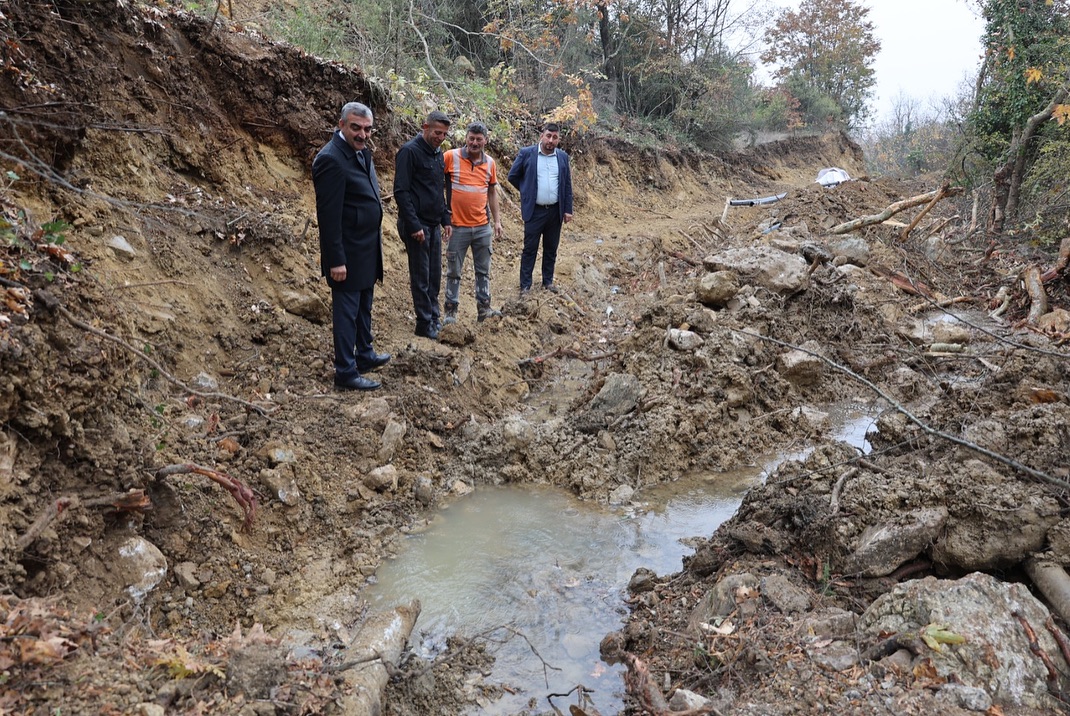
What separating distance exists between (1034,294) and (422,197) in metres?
6.83

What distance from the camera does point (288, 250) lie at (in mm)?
5465

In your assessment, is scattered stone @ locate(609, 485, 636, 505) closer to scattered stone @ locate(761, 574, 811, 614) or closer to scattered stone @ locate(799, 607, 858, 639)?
scattered stone @ locate(761, 574, 811, 614)

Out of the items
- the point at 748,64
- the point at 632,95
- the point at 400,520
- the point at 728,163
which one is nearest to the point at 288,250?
the point at 400,520

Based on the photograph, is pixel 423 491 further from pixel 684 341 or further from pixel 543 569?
pixel 684 341

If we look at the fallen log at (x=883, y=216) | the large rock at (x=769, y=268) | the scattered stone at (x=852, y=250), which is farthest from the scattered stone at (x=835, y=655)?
the fallen log at (x=883, y=216)

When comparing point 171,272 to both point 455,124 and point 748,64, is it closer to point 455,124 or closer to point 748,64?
point 455,124

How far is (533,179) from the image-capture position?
22.2 feet

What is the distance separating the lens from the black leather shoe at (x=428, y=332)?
576 cm

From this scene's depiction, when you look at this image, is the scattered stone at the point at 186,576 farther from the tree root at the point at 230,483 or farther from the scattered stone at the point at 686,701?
the scattered stone at the point at 686,701

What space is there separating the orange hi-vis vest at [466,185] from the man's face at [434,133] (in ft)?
1.94

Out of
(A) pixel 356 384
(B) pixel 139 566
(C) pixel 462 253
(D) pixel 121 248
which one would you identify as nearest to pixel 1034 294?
(C) pixel 462 253

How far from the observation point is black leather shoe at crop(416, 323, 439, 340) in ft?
18.9

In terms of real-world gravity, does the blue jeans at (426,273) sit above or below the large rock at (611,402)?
above

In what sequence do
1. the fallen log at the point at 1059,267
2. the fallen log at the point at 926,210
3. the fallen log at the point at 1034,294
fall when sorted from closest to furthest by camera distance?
the fallen log at the point at 1034,294 → the fallen log at the point at 1059,267 → the fallen log at the point at 926,210
